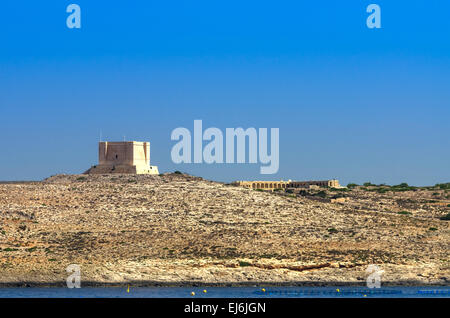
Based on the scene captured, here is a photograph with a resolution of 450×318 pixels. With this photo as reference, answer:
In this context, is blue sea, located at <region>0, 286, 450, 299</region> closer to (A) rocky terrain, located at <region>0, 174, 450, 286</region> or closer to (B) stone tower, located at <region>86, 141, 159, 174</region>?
(A) rocky terrain, located at <region>0, 174, 450, 286</region>

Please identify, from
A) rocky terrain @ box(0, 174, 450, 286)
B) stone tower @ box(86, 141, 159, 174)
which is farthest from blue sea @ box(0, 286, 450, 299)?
stone tower @ box(86, 141, 159, 174)

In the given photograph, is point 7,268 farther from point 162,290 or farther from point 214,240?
point 214,240

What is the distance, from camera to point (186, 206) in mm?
77688

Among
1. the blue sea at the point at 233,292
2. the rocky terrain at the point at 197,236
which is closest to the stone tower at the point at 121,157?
the rocky terrain at the point at 197,236

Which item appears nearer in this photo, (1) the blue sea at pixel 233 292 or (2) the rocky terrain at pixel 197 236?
(1) the blue sea at pixel 233 292

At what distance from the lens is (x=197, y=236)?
230 ft

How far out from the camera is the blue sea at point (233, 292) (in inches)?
2089

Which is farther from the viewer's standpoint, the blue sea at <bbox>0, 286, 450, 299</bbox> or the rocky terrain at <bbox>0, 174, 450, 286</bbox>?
the rocky terrain at <bbox>0, 174, 450, 286</bbox>

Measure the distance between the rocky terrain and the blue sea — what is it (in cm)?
226

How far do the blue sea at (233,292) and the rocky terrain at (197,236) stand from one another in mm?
2263

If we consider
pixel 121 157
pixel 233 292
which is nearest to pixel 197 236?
pixel 233 292

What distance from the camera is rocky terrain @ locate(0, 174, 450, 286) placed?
205ft

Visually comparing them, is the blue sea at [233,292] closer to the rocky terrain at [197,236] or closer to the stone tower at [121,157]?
the rocky terrain at [197,236]
